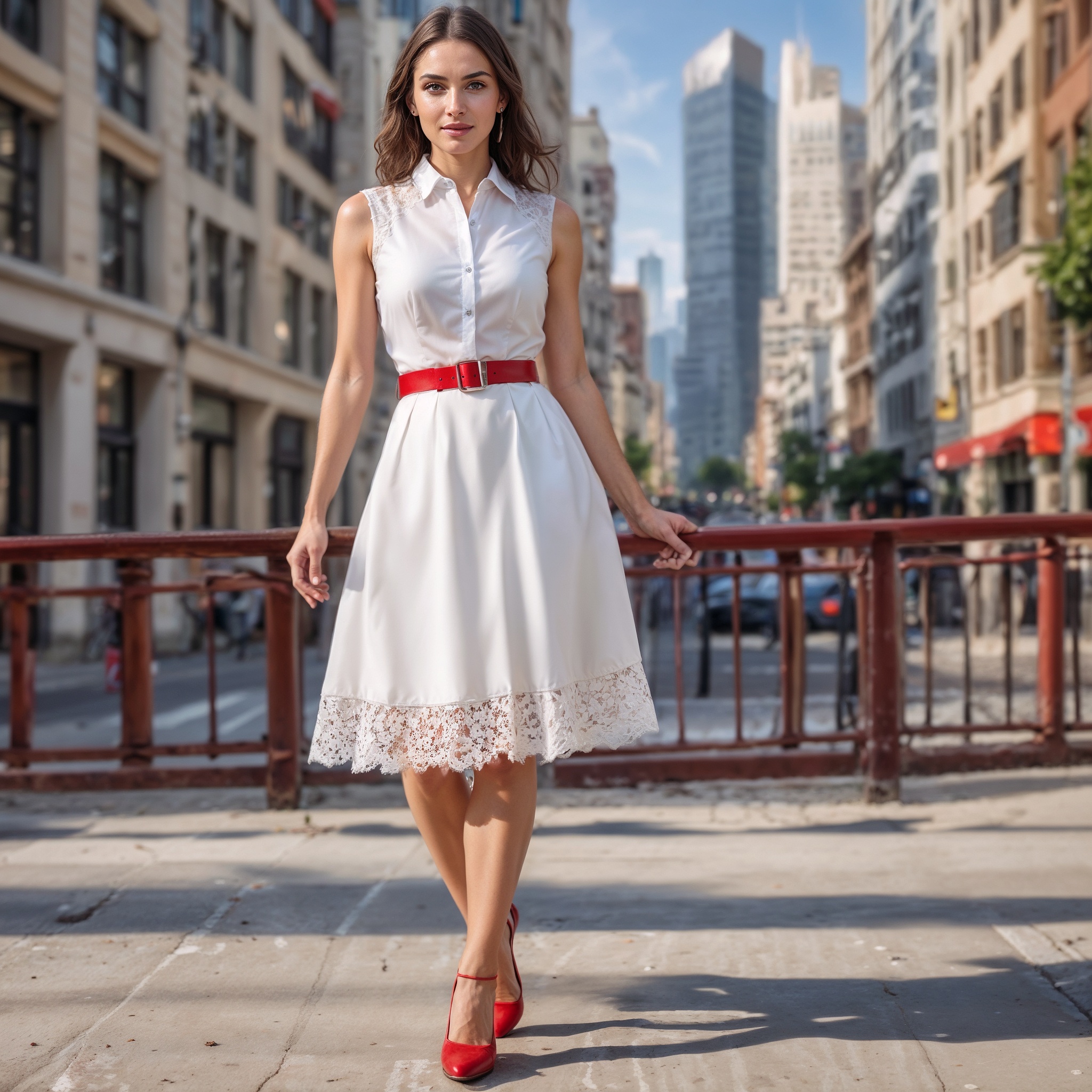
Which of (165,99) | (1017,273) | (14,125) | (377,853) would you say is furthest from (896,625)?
(1017,273)

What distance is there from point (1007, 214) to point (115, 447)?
22685 mm

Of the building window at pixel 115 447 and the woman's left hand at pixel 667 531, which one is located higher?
the building window at pixel 115 447

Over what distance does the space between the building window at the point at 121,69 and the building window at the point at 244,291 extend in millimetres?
5558

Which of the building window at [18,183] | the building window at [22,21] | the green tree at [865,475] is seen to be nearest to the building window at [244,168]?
the building window at [22,21]

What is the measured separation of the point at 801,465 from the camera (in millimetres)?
86375

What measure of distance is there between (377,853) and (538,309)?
240 centimetres

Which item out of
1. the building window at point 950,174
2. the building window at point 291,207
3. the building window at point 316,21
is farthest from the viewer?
the building window at point 950,174

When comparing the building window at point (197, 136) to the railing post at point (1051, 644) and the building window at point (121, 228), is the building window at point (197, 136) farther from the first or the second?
the railing post at point (1051, 644)

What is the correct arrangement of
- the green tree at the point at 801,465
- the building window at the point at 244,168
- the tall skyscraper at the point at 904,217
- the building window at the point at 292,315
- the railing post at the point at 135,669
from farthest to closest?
the green tree at the point at 801,465
the tall skyscraper at the point at 904,217
the building window at the point at 292,315
the building window at the point at 244,168
the railing post at the point at 135,669

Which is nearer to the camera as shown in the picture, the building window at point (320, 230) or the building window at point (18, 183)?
the building window at point (18, 183)

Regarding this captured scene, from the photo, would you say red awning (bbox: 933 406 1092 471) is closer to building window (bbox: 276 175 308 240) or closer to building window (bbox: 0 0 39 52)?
building window (bbox: 276 175 308 240)

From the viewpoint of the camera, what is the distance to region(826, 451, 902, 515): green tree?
5428cm

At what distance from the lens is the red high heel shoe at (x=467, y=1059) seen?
2602 millimetres

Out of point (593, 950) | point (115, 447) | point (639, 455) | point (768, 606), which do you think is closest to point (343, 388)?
point (593, 950)
